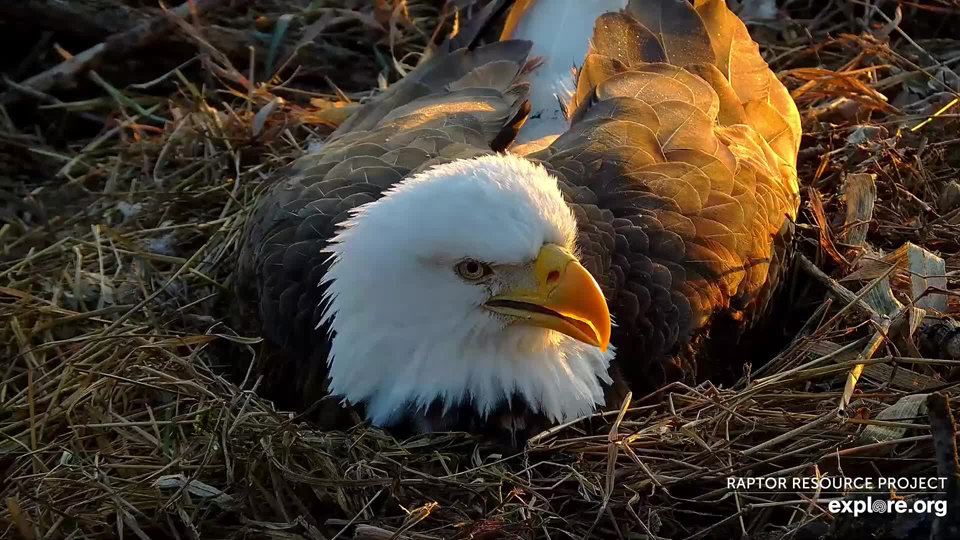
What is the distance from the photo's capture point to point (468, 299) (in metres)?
2.86

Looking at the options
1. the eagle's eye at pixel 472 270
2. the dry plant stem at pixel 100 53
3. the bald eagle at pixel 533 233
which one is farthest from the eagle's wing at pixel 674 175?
the dry plant stem at pixel 100 53

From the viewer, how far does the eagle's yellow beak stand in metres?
2.76

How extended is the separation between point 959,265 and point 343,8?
3181 millimetres

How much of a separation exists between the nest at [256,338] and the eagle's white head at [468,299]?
0.49 ft

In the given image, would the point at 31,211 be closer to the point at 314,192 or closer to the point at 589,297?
the point at 314,192

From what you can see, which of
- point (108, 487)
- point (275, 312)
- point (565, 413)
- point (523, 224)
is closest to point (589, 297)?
point (523, 224)

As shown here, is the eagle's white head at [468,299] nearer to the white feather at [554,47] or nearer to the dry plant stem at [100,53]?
the white feather at [554,47]

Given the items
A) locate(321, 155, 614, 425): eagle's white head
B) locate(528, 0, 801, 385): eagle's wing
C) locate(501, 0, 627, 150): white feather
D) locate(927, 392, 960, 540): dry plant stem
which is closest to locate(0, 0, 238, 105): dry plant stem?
locate(501, 0, 627, 150): white feather

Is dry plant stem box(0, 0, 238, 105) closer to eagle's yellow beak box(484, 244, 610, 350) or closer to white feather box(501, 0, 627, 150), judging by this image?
white feather box(501, 0, 627, 150)

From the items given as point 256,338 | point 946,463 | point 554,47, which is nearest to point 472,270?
point 256,338

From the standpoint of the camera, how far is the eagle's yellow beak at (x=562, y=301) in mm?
2760

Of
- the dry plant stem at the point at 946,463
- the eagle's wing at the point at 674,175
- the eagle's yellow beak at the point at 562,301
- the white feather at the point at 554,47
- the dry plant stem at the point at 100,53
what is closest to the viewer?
the dry plant stem at the point at 946,463

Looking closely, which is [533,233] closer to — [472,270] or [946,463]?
[472,270]

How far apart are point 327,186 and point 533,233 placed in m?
0.96
